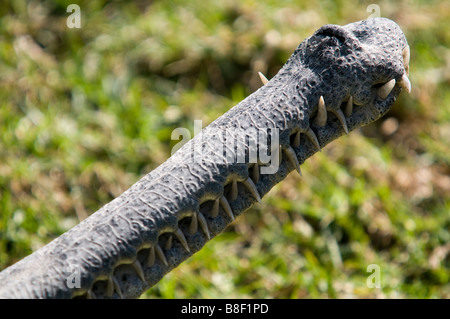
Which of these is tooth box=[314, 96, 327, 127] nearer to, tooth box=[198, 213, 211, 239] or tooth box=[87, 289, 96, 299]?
tooth box=[198, 213, 211, 239]

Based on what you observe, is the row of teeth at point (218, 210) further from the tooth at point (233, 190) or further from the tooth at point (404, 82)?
the tooth at point (404, 82)

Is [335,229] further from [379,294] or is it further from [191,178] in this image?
[191,178]

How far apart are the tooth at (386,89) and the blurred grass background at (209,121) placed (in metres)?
1.04

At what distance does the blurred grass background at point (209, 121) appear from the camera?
2494 mm

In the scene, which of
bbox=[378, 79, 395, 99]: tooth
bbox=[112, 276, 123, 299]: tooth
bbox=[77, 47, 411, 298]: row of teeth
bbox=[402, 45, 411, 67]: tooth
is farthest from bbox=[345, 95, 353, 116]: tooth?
bbox=[112, 276, 123, 299]: tooth

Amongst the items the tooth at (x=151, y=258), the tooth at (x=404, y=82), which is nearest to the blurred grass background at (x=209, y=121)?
the tooth at (x=151, y=258)

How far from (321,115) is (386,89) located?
23cm

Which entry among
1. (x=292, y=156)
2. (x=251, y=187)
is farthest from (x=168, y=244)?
(x=292, y=156)

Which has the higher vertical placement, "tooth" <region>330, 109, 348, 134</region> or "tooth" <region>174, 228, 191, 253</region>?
"tooth" <region>330, 109, 348, 134</region>

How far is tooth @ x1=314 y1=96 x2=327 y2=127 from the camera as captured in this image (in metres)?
1.48

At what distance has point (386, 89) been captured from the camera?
1.58 meters

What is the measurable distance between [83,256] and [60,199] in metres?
1.46

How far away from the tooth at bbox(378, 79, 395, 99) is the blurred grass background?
40.9 inches

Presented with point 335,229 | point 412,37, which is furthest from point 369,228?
point 412,37
